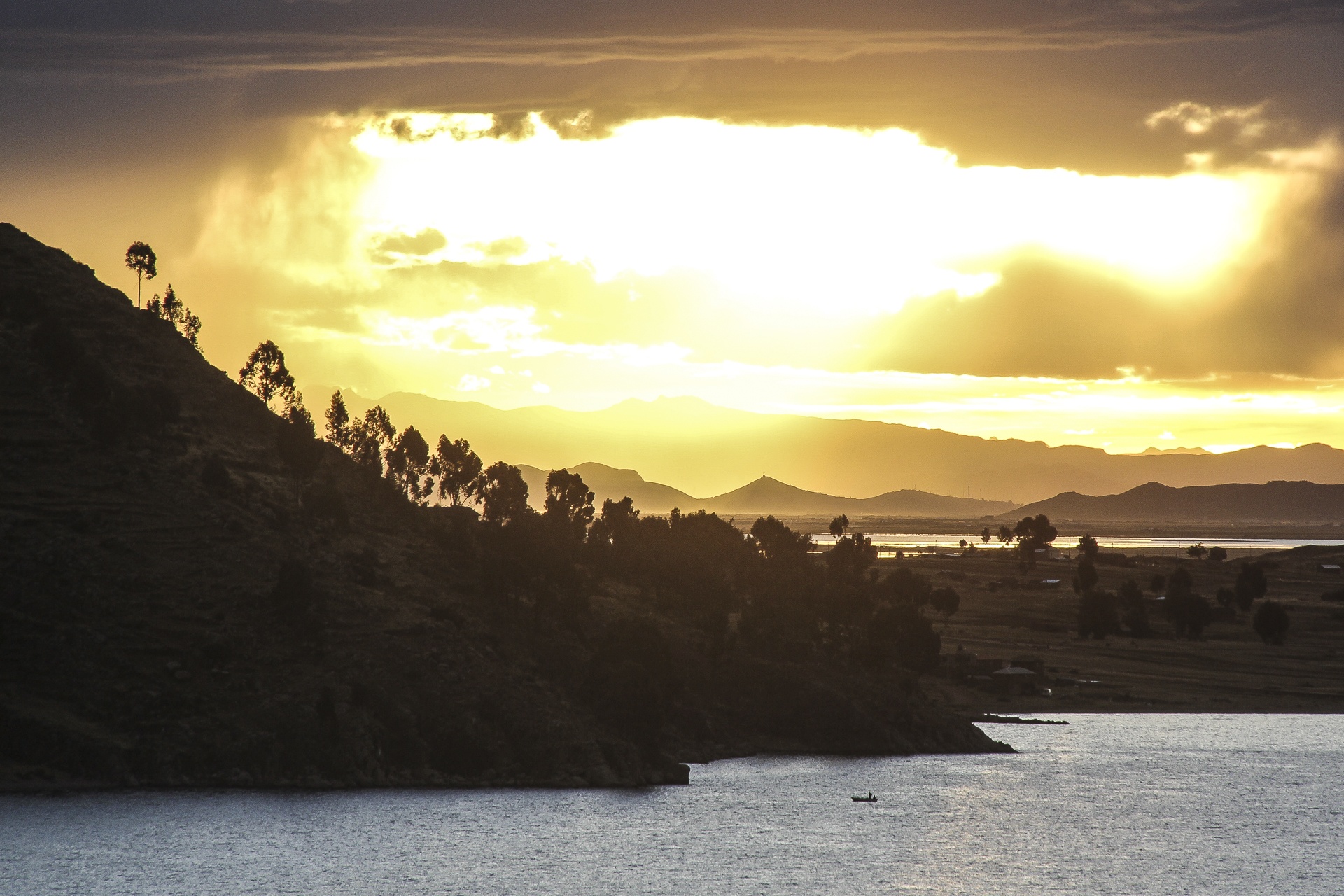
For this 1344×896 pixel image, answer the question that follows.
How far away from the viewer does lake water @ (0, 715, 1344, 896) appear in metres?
116

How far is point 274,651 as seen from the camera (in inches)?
6294

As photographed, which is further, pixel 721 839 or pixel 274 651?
pixel 274 651

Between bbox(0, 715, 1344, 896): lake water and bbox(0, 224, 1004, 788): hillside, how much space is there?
6.55m

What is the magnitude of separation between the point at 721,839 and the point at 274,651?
61378 mm

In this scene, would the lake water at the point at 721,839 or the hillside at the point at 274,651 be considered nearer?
the lake water at the point at 721,839

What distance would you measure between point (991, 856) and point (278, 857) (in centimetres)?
6762

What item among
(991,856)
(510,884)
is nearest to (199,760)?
(510,884)

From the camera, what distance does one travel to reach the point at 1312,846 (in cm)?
13612

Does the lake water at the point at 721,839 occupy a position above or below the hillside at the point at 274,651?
below

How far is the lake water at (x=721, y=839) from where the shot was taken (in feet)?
379

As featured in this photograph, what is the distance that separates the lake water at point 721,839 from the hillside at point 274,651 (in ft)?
21.5

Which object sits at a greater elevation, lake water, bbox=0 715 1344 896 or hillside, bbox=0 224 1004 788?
hillside, bbox=0 224 1004 788

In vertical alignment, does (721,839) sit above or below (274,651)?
below

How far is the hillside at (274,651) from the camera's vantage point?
147125 millimetres
